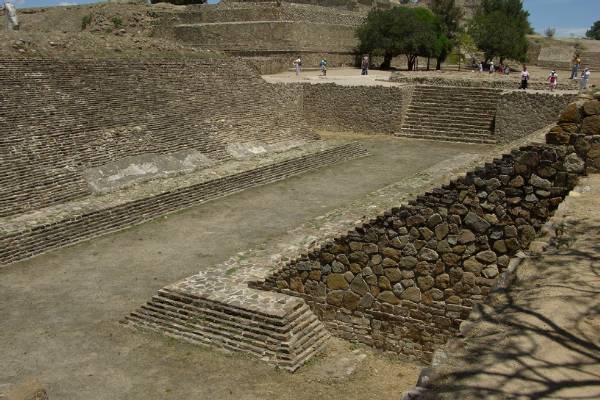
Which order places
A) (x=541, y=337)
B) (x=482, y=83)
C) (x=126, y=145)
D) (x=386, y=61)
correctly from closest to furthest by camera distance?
(x=541, y=337), (x=126, y=145), (x=482, y=83), (x=386, y=61)

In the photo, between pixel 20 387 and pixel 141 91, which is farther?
pixel 141 91

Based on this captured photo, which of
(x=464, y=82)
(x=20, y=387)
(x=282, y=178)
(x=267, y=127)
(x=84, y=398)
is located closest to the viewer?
(x=20, y=387)

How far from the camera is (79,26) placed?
3569 centimetres

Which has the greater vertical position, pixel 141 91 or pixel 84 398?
pixel 141 91

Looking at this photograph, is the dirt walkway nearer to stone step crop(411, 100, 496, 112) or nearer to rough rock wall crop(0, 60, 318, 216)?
rough rock wall crop(0, 60, 318, 216)

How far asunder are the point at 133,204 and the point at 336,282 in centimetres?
573

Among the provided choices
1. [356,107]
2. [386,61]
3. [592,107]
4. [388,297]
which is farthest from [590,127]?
[386,61]

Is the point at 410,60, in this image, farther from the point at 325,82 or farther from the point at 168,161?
the point at 168,161

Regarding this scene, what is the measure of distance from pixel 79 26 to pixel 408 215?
113 ft

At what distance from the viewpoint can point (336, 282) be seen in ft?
22.6

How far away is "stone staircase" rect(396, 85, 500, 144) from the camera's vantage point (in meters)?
19.4

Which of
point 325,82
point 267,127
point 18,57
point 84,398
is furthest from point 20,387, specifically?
point 325,82

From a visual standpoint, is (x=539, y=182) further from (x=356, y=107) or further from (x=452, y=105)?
(x=356, y=107)

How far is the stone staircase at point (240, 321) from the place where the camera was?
630 cm
